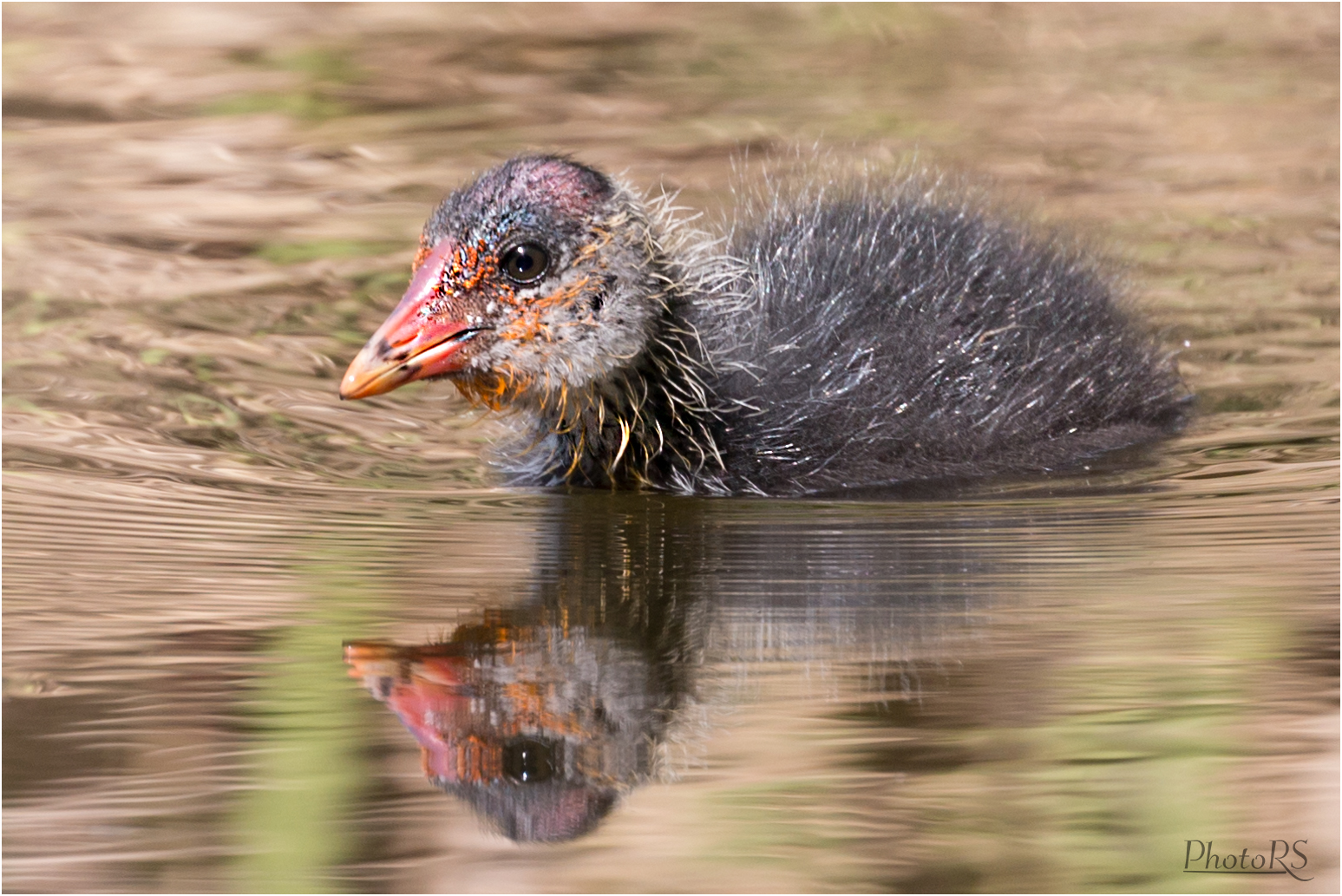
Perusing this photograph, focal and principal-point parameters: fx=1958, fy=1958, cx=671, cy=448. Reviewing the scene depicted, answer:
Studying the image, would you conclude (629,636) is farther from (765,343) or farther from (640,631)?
(765,343)

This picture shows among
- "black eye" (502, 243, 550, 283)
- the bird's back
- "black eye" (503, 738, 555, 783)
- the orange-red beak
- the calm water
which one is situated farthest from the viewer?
the bird's back

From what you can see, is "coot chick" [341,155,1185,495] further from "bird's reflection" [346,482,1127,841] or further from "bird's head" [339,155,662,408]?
"bird's reflection" [346,482,1127,841]

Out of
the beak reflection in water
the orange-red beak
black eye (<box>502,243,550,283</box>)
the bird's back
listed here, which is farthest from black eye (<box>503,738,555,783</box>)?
the bird's back

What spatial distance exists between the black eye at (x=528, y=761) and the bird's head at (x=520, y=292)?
2008 mm

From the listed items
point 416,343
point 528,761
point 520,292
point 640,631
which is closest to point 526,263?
point 520,292

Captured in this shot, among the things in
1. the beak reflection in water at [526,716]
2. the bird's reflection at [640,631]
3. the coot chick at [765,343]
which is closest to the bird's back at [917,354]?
the coot chick at [765,343]

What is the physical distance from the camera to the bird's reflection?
359 centimetres

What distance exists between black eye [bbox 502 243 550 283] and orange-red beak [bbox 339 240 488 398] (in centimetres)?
16

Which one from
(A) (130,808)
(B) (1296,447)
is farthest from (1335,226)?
(A) (130,808)

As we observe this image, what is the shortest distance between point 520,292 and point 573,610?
4.32 ft

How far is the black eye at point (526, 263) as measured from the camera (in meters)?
5.57

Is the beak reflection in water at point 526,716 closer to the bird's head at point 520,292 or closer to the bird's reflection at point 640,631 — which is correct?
the bird's reflection at point 640,631

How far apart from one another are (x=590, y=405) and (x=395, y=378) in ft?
2.23

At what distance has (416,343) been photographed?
5492 mm
